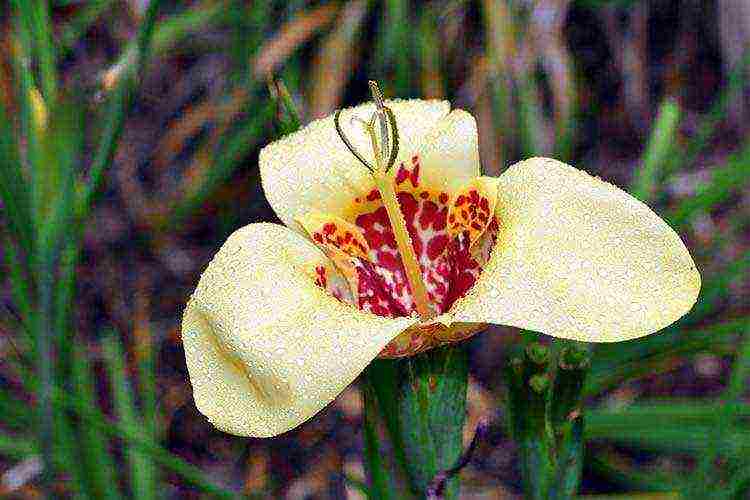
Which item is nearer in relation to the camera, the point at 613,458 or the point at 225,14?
the point at 613,458

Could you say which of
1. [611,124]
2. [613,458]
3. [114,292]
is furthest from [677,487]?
[114,292]

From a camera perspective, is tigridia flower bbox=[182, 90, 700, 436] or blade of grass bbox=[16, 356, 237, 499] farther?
blade of grass bbox=[16, 356, 237, 499]

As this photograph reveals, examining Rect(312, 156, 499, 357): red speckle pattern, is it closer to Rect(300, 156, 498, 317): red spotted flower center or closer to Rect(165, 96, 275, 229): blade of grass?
Rect(300, 156, 498, 317): red spotted flower center

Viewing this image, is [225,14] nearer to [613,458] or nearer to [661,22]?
[661,22]


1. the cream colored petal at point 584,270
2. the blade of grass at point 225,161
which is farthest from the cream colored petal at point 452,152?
the blade of grass at point 225,161

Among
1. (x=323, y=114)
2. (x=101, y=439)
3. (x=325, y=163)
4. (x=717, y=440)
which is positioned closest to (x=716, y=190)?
(x=717, y=440)

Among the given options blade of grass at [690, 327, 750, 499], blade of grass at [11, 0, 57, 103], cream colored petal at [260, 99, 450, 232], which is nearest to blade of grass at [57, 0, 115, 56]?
blade of grass at [11, 0, 57, 103]
